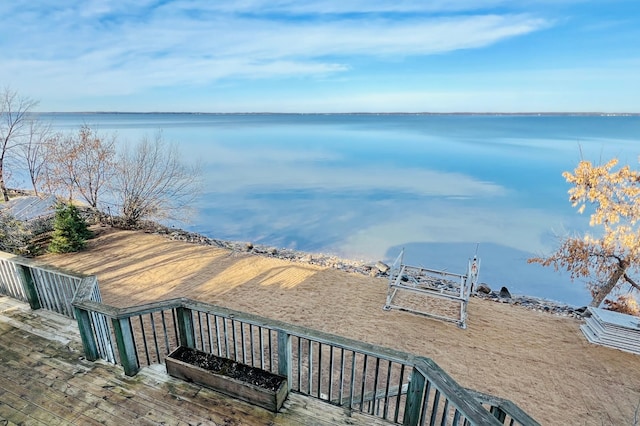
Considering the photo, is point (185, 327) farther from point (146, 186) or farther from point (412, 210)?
point (412, 210)

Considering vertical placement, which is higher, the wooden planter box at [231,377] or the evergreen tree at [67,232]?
the wooden planter box at [231,377]

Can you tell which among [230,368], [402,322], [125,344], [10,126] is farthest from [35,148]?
[230,368]

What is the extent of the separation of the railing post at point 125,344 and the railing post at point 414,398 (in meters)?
2.89

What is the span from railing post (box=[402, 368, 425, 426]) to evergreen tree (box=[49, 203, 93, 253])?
41.1 feet

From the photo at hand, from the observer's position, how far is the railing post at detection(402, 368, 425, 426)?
8.71ft

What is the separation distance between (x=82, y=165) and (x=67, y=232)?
16.8 ft

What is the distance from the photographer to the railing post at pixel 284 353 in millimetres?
3194

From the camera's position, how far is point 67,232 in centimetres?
1118

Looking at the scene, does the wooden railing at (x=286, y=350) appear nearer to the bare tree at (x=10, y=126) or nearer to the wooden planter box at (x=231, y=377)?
the wooden planter box at (x=231, y=377)

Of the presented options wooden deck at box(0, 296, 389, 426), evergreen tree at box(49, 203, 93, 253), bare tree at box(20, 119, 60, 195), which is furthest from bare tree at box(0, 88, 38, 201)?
wooden deck at box(0, 296, 389, 426)

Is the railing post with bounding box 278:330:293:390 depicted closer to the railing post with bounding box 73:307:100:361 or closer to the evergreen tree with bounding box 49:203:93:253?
the railing post with bounding box 73:307:100:361

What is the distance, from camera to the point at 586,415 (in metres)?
5.54

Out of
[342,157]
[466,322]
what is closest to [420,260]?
[466,322]

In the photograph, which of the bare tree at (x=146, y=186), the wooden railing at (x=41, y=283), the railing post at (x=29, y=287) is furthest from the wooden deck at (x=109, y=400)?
the bare tree at (x=146, y=186)
